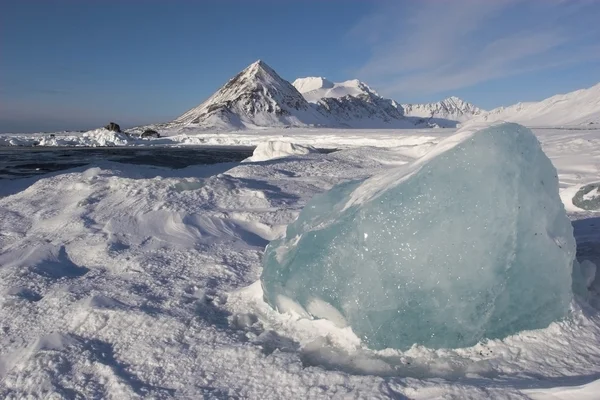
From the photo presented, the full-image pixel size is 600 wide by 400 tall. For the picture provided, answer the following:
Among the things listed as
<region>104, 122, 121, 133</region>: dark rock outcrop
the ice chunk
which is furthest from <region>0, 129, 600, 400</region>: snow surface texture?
<region>104, 122, 121, 133</region>: dark rock outcrop

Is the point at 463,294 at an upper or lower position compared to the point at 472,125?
lower

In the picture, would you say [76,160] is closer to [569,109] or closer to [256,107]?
[256,107]

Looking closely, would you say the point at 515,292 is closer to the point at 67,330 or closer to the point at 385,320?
the point at 385,320

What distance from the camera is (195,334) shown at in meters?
3.44

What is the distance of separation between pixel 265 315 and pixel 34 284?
2361mm

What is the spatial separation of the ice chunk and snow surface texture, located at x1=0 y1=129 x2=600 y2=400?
16 centimetres

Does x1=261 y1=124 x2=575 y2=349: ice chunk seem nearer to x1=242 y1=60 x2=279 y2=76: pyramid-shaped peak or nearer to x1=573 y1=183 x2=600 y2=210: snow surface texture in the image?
x1=573 y1=183 x2=600 y2=210: snow surface texture

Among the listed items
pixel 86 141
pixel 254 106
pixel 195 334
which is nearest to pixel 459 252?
pixel 195 334

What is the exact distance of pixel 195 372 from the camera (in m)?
2.98

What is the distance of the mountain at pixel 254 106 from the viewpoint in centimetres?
10066

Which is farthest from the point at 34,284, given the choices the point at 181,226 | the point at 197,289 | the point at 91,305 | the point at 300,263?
the point at 300,263

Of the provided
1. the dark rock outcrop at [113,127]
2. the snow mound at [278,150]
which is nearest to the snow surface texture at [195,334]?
the snow mound at [278,150]

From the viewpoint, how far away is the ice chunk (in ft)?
10.0

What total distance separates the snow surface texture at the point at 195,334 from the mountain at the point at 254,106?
274 ft
